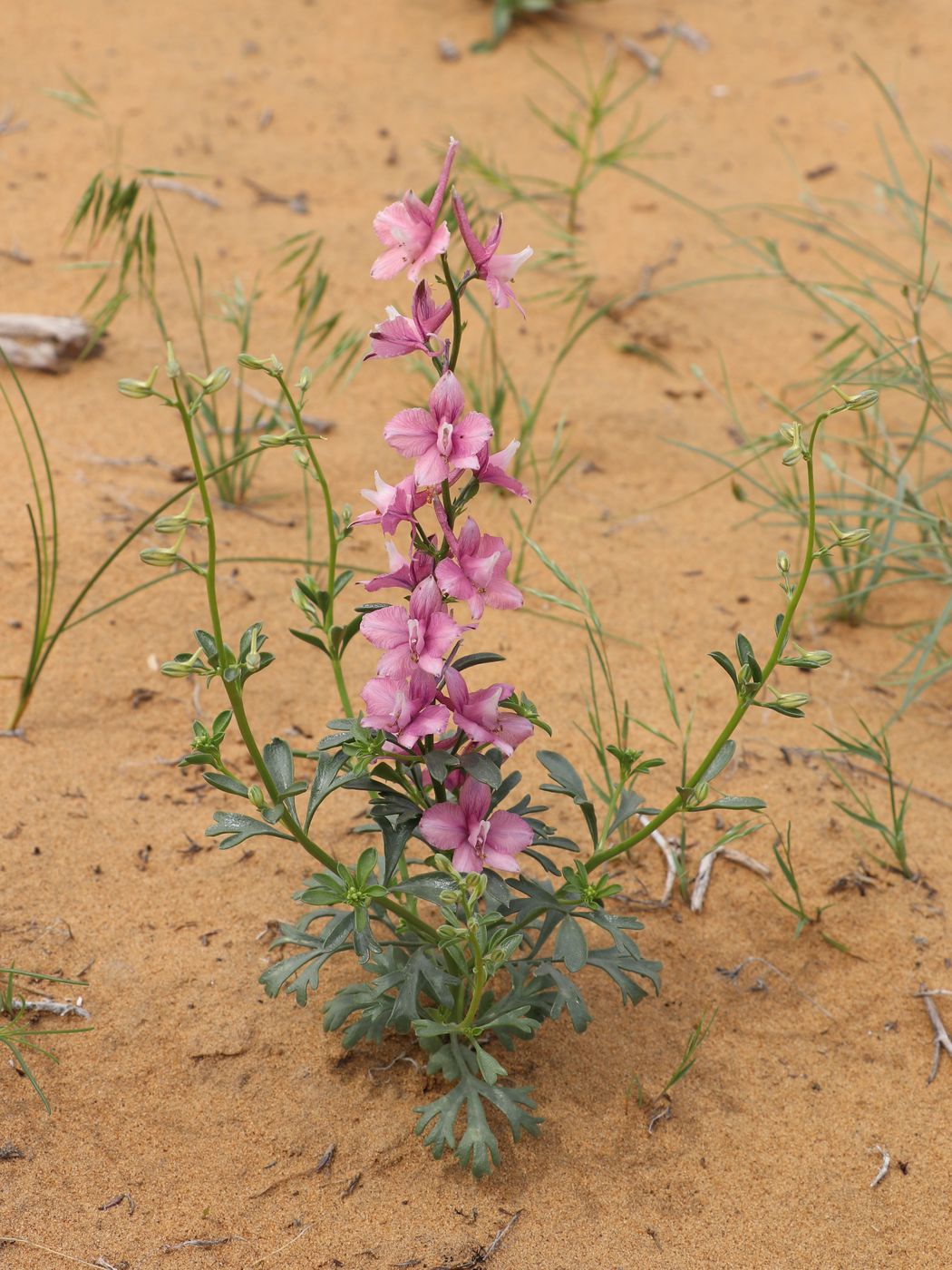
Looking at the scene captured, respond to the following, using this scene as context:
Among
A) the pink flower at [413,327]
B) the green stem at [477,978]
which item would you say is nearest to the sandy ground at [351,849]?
the green stem at [477,978]

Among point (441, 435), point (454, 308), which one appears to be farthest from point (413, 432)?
point (454, 308)

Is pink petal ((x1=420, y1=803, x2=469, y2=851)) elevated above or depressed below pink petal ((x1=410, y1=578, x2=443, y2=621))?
below

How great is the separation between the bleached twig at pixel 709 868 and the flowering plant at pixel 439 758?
1.50 feet

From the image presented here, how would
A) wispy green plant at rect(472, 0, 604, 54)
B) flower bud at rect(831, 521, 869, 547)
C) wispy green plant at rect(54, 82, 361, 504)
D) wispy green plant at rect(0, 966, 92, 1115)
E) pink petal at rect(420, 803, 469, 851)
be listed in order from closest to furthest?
1. flower bud at rect(831, 521, 869, 547)
2. pink petal at rect(420, 803, 469, 851)
3. wispy green plant at rect(0, 966, 92, 1115)
4. wispy green plant at rect(54, 82, 361, 504)
5. wispy green plant at rect(472, 0, 604, 54)

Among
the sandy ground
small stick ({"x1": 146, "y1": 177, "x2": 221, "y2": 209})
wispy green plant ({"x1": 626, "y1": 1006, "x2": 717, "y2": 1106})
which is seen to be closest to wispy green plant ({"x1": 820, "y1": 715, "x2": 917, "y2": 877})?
the sandy ground

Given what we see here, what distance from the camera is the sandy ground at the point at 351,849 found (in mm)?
1913

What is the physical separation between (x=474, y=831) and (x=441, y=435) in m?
0.55

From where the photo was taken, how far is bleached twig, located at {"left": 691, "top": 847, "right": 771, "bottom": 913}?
2.40 metres

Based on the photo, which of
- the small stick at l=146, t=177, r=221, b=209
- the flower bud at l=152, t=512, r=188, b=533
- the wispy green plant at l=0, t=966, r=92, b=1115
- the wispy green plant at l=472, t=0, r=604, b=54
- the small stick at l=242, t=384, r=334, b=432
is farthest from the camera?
the wispy green plant at l=472, t=0, r=604, b=54

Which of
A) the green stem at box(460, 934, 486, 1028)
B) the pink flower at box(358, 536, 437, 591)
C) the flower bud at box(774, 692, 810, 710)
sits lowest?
the green stem at box(460, 934, 486, 1028)

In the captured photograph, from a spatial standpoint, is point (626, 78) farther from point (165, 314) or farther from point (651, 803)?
point (651, 803)

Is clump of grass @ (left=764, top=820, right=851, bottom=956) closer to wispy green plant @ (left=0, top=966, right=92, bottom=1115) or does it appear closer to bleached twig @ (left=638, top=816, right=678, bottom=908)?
bleached twig @ (left=638, top=816, right=678, bottom=908)

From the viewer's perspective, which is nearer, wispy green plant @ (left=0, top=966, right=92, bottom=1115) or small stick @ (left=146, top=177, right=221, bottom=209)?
wispy green plant @ (left=0, top=966, right=92, bottom=1115)

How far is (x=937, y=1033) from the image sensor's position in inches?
86.7
